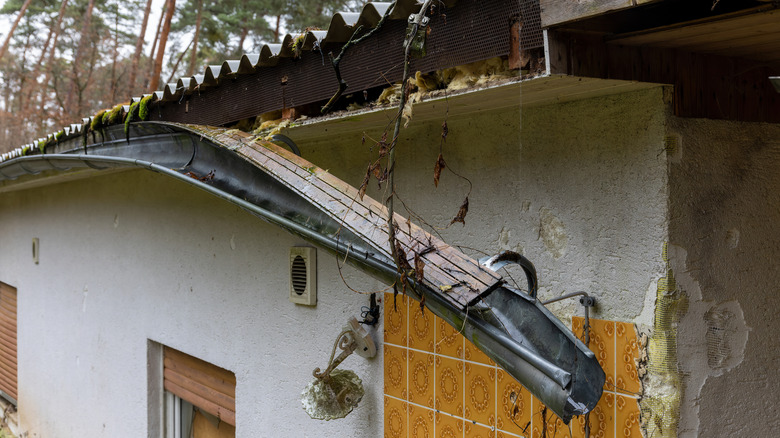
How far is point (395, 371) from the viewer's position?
313 cm

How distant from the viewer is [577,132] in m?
2.37

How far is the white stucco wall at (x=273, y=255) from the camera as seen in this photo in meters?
2.26

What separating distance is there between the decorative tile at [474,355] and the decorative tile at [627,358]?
54 cm

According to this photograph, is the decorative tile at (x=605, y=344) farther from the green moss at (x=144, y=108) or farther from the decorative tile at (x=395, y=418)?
the green moss at (x=144, y=108)

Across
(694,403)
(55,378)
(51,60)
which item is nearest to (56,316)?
(55,378)

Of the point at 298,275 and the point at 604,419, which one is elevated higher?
the point at 298,275

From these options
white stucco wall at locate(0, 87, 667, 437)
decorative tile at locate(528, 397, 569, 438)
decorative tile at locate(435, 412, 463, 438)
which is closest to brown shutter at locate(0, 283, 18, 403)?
white stucco wall at locate(0, 87, 667, 437)

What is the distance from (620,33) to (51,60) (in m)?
18.1

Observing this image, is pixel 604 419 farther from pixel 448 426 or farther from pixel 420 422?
pixel 420 422

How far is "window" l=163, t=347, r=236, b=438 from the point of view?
4.60 m

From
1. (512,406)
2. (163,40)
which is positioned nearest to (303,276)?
(512,406)

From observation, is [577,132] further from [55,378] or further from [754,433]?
[55,378]

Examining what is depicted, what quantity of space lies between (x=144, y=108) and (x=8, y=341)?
22.3ft

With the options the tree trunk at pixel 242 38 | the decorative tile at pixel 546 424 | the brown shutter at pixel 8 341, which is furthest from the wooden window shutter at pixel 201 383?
the tree trunk at pixel 242 38
